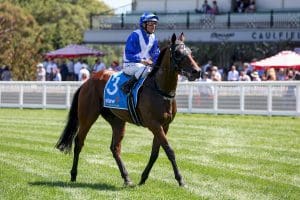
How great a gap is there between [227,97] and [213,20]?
12.7m

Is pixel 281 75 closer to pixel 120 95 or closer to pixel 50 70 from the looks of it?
pixel 50 70

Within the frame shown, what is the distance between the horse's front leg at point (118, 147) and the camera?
10352 mm

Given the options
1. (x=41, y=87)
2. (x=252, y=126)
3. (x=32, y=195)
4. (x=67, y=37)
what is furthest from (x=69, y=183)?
(x=67, y=37)

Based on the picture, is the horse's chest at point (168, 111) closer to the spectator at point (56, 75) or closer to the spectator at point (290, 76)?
the spectator at point (290, 76)

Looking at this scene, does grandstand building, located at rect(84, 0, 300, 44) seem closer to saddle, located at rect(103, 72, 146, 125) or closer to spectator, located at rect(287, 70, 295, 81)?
spectator, located at rect(287, 70, 295, 81)

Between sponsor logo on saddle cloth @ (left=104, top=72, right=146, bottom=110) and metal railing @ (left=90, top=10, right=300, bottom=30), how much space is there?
2275cm

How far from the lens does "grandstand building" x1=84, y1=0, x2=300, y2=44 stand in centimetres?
3312

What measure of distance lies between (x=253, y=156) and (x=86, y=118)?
3.59 meters

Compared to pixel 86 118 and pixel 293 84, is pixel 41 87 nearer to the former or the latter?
pixel 293 84

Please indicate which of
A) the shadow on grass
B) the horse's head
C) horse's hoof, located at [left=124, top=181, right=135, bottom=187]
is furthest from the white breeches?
the shadow on grass

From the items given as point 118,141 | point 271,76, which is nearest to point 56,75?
point 271,76

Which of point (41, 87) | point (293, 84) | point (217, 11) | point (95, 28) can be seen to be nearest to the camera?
point (293, 84)

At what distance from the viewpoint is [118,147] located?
35.6ft

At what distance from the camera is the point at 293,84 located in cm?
2158
